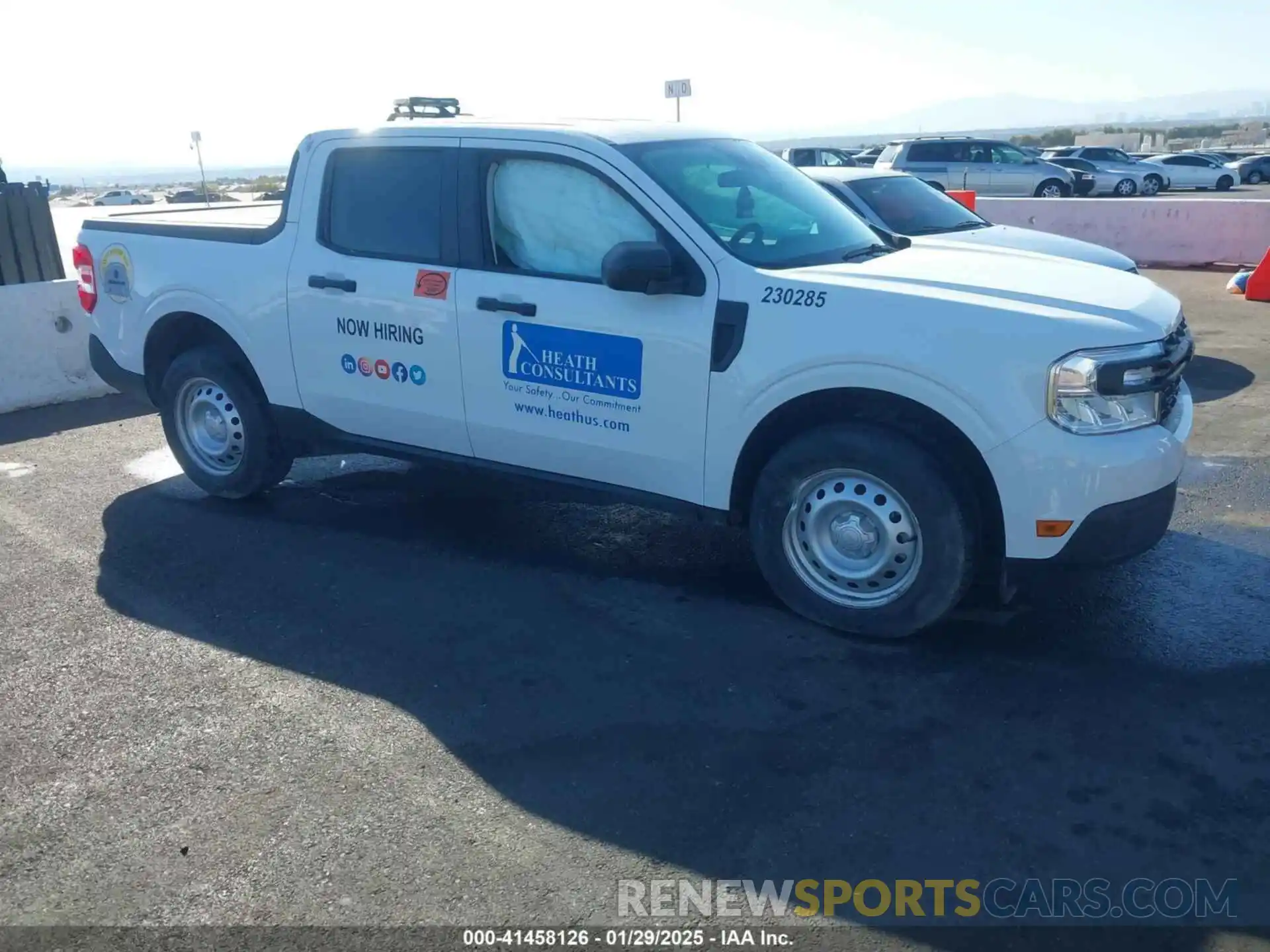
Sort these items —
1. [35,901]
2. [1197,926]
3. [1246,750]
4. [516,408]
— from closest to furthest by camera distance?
1. [1197,926]
2. [35,901]
3. [1246,750]
4. [516,408]

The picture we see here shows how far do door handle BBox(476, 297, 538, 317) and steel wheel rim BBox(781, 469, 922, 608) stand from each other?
1378mm

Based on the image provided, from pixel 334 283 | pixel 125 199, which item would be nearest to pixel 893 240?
pixel 334 283

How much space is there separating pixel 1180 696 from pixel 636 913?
2.23 m

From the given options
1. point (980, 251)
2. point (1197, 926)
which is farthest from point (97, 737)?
point (980, 251)

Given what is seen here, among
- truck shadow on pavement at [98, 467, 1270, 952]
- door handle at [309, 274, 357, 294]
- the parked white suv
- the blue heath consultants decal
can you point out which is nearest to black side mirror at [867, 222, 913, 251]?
the blue heath consultants decal

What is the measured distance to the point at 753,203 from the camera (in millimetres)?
5059

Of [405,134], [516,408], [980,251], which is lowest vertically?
[516,408]

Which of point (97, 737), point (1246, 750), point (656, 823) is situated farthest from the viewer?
point (97, 737)

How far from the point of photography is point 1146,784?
3533 mm

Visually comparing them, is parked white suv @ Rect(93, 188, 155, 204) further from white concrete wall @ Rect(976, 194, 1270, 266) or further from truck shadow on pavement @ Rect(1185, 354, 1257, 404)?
truck shadow on pavement @ Rect(1185, 354, 1257, 404)

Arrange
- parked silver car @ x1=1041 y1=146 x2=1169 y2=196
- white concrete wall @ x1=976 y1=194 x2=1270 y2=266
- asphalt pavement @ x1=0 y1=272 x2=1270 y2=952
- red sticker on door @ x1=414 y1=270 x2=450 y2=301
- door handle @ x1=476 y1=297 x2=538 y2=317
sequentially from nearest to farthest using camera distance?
asphalt pavement @ x1=0 y1=272 x2=1270 y2=952, door handle @ x1=476 y1=297 x2=538 y2=317, red sticker on door @ x1=414 y1=270 x2=450 y2=301, white concrete wall @ x1=976 y1=194 x2=1270 y2=266, parked silver car @ x1=1041 y1=146 x2=1169 y2=196

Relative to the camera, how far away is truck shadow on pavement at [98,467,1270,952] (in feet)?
10.8

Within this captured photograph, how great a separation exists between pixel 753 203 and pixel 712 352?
0.88 metres

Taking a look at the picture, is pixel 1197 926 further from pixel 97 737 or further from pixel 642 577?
pixel 97 737
